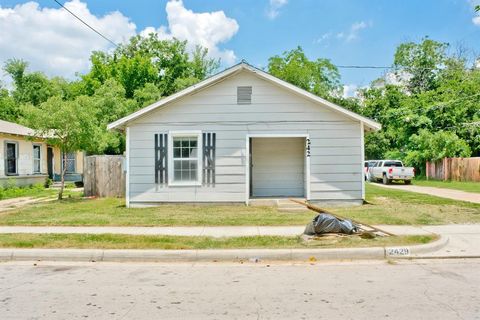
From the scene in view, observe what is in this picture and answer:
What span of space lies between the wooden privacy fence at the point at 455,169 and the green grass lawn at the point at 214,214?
15528 mm

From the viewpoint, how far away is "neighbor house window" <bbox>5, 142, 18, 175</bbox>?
2108 centimetres

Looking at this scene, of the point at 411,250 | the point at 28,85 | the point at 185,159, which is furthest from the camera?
the point at 28,85

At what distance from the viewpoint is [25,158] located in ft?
73.8

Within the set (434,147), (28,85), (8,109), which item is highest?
(28,85)

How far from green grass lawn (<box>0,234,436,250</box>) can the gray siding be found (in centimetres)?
576

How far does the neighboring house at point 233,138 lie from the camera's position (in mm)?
14641

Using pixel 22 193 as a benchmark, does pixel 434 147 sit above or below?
above

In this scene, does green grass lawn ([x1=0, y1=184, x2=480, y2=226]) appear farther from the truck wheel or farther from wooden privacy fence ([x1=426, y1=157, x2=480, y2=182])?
wooden privacy fence ([x1=426, y1=157, x2=480, y2=182])

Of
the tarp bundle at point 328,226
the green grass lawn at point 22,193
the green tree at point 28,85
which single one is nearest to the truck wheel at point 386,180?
the green grass lawn at point 22,193

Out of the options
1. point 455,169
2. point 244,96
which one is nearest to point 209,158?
point 244,96

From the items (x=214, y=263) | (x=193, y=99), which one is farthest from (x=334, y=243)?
(x=193, y=99)

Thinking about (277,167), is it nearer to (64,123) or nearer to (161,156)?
(161,156)

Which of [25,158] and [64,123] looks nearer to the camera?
[64,123]

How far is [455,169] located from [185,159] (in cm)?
2379
